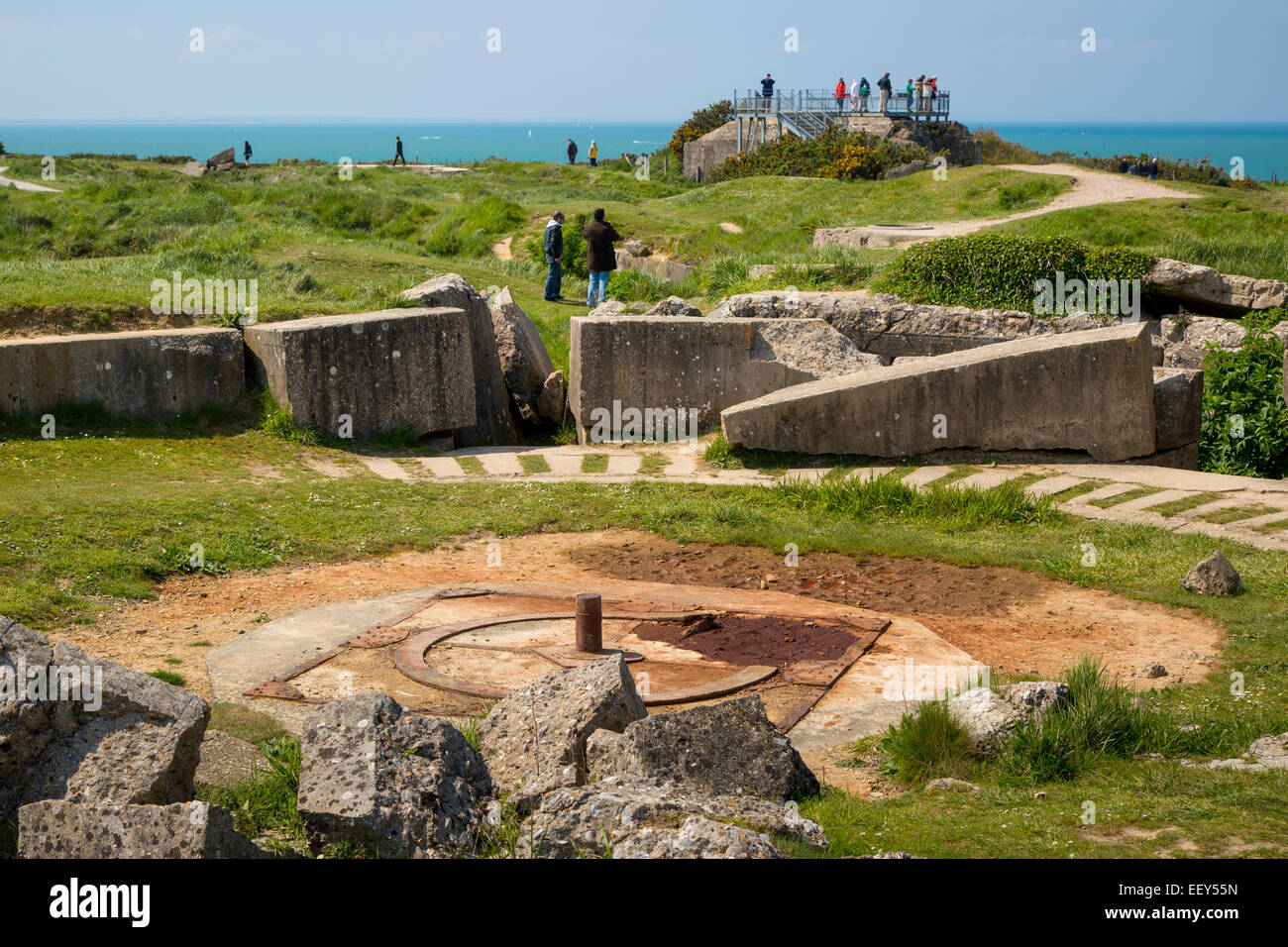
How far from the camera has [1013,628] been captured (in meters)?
7.47

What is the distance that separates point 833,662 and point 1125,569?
2.66 meters

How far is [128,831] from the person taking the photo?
379cm

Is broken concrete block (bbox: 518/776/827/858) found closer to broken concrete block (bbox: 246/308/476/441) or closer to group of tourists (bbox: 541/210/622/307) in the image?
broken concrete block (bbox: 246/308/476/441)

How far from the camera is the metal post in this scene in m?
6.59

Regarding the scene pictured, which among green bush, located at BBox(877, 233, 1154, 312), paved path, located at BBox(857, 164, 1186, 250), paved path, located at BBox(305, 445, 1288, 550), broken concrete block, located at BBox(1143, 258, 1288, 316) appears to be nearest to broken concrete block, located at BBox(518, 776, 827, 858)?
paved path, located at BBox(305, 445, 1288, 550)

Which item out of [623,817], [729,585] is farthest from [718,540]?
[623,817]

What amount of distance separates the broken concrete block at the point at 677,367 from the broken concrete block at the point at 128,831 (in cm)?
909

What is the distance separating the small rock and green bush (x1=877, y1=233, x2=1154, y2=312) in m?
7.52

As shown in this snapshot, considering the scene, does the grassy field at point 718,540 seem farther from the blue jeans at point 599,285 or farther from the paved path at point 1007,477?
the blue jeans at point 599,285

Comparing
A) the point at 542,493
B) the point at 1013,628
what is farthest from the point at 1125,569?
the point at 542,493

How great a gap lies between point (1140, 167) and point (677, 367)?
109 feet

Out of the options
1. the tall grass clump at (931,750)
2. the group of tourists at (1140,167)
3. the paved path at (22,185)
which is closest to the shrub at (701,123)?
the group of tourists at (1140,167)

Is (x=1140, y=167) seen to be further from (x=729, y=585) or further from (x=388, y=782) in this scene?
(x=388, y=782)
